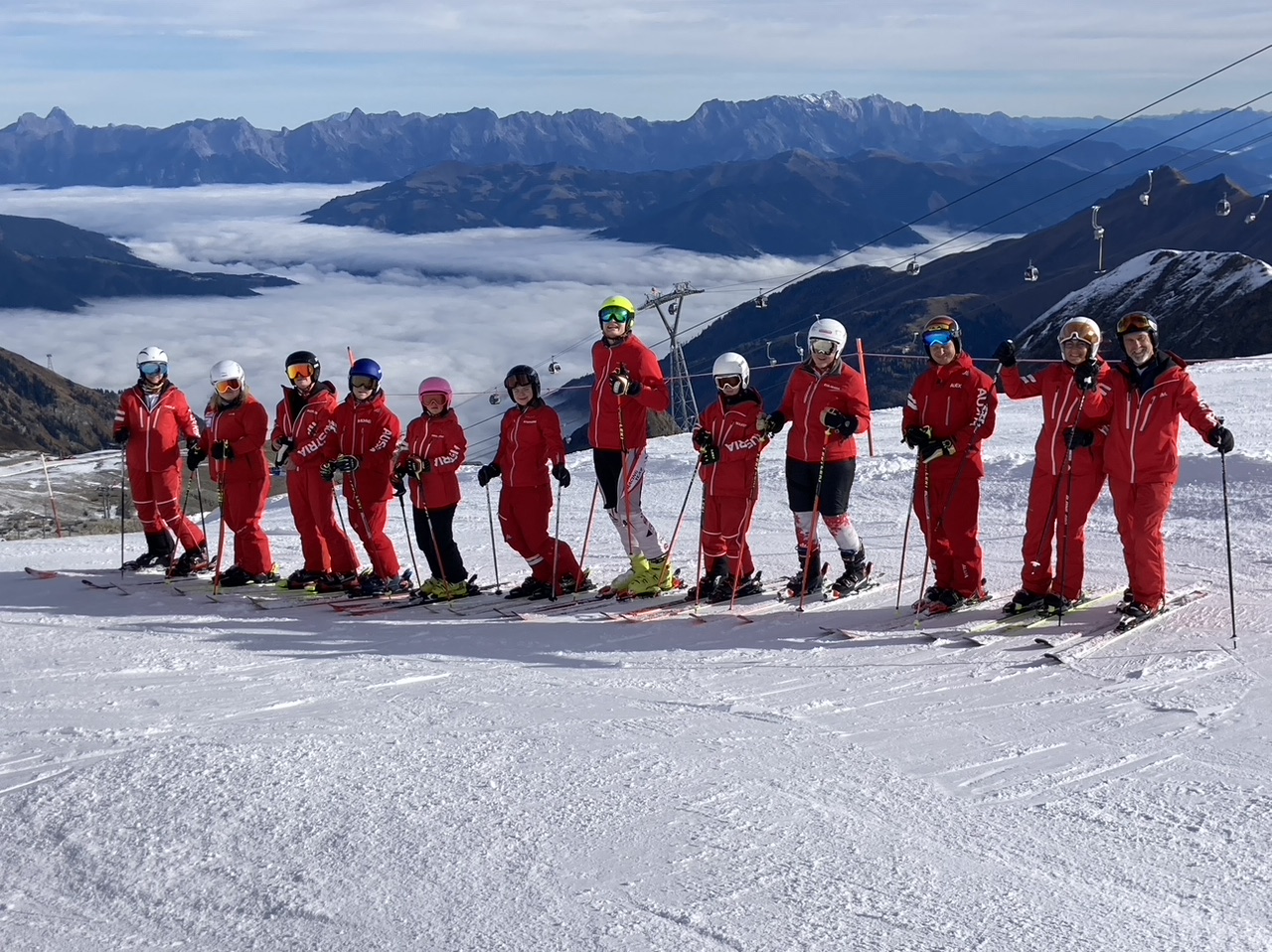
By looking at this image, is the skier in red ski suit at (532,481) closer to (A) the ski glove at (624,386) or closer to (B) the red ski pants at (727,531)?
(A) the ski glove at (624,386)

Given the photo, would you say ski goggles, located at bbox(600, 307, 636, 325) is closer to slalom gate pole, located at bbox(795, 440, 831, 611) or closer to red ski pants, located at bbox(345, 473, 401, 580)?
slalom gate pole, located at bbox(795, 440, 831, 611)

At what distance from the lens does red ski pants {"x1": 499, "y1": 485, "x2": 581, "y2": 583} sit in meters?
9.02

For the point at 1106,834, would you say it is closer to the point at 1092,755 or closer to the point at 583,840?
the point at 1092,755

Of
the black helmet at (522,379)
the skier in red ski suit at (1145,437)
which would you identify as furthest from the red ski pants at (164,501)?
the skier in red ski suit at (1145,437)

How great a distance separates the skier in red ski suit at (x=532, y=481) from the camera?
8781 mm

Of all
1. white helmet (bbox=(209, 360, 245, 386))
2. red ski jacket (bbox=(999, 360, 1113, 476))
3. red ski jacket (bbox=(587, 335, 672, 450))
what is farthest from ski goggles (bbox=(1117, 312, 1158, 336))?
white helmet (bbox=(209, 360, 245, 386))

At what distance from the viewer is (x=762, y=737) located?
18.3 ft

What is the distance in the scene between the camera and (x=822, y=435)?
8070mm

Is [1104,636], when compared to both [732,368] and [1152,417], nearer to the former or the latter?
[1152,417]

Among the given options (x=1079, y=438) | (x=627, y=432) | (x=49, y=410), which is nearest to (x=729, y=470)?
(x=627, y=432)

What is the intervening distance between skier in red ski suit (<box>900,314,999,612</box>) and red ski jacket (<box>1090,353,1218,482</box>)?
2.47ft

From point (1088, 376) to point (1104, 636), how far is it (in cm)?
141

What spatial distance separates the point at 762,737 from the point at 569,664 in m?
1.75

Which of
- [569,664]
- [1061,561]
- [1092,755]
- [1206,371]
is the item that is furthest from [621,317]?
[1206,371]
